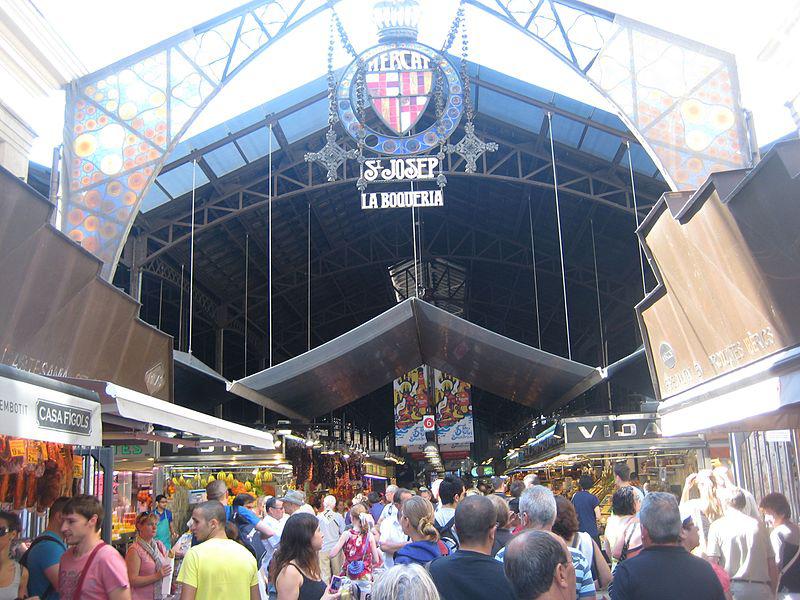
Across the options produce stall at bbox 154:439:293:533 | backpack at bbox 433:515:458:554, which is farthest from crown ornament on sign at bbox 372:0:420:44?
backpack at bbox 433:515:458:554

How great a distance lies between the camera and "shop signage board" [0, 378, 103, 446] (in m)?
4.04

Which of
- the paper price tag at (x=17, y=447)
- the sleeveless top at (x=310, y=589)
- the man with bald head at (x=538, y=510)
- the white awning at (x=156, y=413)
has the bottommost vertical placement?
the sleeveless top at (x=310, y=589)

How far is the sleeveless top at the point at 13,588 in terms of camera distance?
13.7 feet

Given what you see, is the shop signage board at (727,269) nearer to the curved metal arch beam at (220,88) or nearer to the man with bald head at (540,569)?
the curved metal arch beam at (220,88)

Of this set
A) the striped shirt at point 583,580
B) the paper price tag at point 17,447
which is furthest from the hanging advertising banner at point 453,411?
the striped shirt at point 583,580

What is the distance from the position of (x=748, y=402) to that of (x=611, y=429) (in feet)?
21.8

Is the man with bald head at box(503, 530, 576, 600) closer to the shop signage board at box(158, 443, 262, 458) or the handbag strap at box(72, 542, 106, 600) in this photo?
the handbag strap at box(72, 542, 106, 600)

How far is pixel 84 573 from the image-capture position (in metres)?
3.89

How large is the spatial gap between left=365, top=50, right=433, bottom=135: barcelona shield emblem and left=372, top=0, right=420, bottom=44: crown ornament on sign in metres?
0.23

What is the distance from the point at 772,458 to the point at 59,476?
741 cm

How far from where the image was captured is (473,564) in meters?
3.23

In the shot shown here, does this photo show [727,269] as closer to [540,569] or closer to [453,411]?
[540,569]

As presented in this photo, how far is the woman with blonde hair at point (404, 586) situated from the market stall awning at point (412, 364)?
8332mm

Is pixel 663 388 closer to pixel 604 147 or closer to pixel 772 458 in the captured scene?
pixel 772 458
